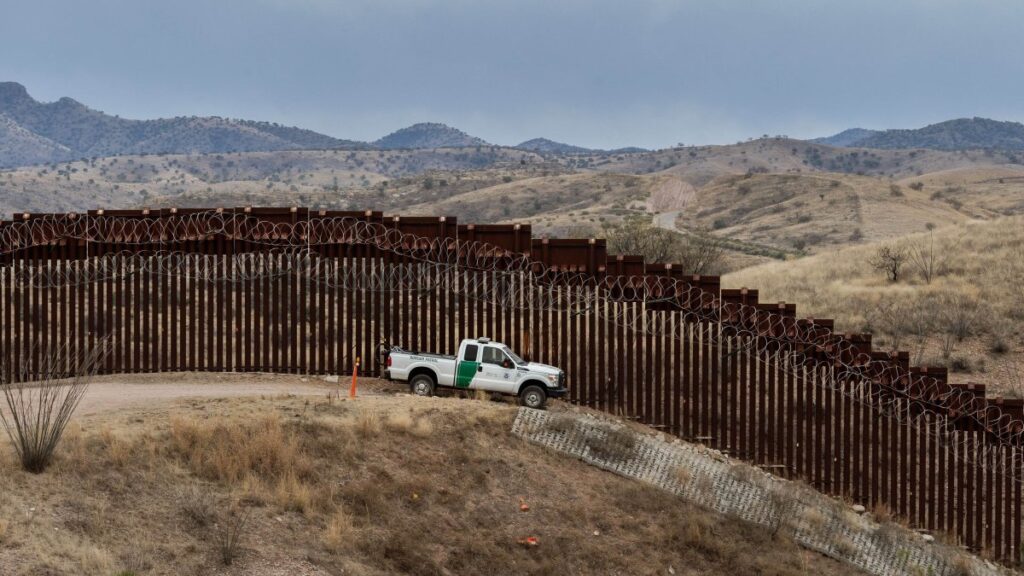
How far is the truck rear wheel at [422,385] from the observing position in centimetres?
1878

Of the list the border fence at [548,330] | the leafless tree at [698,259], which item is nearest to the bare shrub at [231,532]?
the border fence at [548,330]

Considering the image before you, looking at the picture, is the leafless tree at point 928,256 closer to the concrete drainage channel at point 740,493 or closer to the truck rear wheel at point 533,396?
the concrete drainage channel at point 740,493

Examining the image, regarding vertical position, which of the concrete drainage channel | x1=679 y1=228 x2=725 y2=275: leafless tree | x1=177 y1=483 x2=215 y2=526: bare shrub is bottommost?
the concrete drainage channel

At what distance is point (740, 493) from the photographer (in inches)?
677

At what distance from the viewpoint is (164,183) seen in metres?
194

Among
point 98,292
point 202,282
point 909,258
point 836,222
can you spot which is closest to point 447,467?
point 202,282

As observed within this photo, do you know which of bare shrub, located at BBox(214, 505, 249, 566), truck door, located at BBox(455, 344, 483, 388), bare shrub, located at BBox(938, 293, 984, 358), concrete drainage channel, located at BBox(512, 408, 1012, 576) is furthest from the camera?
bare shrub, located at BBox(938, 293, 984, 358)

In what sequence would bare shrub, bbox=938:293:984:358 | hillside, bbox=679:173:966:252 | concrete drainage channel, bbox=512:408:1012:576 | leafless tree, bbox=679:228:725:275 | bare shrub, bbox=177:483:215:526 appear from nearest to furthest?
bare shrub, bbox=177:483:215:526
concrete drainage channel, bbox=512:408:1012:576
bare shrub, bbox=938:293:984:358
leafless tree, bbox=679:228:725:275
hillside, bbox=679:173:966:252

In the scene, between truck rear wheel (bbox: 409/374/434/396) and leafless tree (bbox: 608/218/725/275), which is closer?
truck rear wheel (bbox: 409/374/434/396)

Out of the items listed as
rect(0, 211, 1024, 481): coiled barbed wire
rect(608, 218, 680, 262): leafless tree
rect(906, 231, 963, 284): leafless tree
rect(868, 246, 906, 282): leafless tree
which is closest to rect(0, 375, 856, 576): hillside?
rect(0, 211, 1024, 481): coiled barbed wire

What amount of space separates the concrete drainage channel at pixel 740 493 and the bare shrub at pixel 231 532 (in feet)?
18.5

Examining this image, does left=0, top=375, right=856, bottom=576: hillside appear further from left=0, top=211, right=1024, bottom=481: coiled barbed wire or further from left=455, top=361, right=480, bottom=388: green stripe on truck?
left=0, top=211, right=1024, bottom=481: coiled barbed wire

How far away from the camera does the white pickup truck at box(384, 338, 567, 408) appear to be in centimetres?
1861

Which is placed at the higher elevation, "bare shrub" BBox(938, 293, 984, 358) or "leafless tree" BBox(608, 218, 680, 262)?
"leafless tree" BBox(608, 218, 680, 262)
